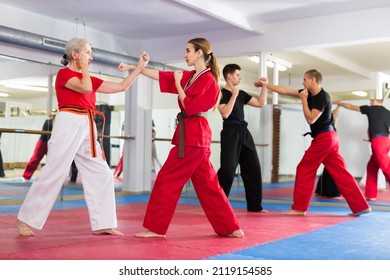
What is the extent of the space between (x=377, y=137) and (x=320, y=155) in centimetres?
209

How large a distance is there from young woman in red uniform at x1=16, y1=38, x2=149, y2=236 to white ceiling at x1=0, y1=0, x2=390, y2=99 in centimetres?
301

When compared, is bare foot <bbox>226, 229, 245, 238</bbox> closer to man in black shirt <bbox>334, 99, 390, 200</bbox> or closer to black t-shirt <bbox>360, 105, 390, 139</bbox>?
man in black shirt <bbox>334, 99, 390, 200</bbox>

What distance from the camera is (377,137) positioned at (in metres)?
7.43

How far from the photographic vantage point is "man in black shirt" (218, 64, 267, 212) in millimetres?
5844

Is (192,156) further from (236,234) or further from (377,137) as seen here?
(377,137)

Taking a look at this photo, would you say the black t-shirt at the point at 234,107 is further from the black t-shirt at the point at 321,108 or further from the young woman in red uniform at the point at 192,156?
the young woman in red uniform at the point at 192,156

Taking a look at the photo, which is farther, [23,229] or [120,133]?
[120,133]

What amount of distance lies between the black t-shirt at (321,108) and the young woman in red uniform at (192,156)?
1999 millimetres

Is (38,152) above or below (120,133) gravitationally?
below

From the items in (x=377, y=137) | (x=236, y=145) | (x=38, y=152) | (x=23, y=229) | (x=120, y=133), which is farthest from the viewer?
(x=120, y=133)

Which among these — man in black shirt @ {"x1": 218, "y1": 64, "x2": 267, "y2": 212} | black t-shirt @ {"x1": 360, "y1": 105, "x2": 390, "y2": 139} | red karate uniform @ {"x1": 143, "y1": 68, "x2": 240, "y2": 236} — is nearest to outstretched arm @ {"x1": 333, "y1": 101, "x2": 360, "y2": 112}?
black t-shirt @ {"x1": 360, "y1": 105, "x2": 390, "y2": 139}

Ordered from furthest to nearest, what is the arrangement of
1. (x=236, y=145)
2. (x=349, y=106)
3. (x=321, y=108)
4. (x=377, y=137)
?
1. (x=377, y=137)
2. (x=349, y=106)
3. (x=236, y=145)
4. (x=321, y=108)

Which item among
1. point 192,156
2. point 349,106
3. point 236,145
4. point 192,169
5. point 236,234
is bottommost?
point 236,234

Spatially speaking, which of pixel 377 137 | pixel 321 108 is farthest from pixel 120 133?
pixel 321 108
